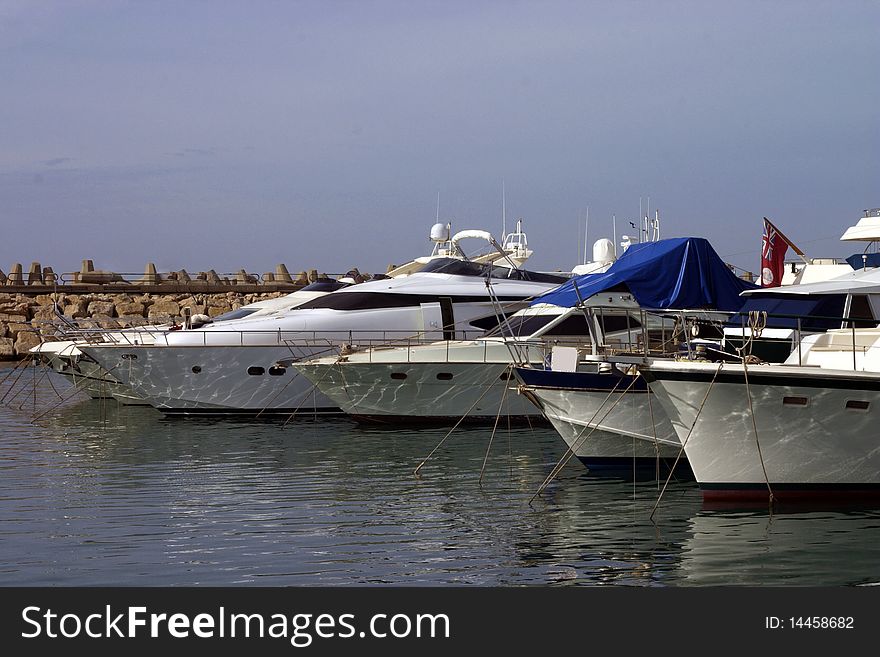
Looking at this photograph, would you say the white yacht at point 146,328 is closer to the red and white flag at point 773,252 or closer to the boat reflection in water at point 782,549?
the red and white flag at point 773,252

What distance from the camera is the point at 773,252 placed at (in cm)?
2172

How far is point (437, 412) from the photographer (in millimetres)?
23109

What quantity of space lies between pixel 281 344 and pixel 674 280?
398 inches

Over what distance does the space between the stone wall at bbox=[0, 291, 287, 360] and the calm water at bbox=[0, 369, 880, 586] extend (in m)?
29.0

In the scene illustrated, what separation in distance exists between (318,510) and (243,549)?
2.36 meters

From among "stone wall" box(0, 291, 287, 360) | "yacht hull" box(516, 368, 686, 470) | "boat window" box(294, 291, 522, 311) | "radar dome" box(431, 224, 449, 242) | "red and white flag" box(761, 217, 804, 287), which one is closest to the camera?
"yacht hull" box(516, 368, 686, 470)

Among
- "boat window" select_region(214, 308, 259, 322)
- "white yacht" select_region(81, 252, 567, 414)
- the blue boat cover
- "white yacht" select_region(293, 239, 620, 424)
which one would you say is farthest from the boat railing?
"boat window" select_region(214, 308, 259, 322)

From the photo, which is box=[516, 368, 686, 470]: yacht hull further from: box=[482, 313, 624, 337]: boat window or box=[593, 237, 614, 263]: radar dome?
box=[593, 237, 614, 263]: radar dome

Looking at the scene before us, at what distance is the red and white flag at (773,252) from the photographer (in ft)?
71.1

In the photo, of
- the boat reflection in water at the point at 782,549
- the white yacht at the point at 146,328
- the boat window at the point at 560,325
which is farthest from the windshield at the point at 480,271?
the boat reflection in water at the point at 782,549

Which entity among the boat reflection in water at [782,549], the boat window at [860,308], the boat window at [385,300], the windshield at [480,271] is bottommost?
the boat reflection in water at [782,549]

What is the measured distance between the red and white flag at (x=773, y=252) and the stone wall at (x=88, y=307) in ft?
102

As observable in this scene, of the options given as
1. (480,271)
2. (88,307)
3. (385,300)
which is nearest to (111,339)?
(385,300)

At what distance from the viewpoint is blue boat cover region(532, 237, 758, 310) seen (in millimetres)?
17906
